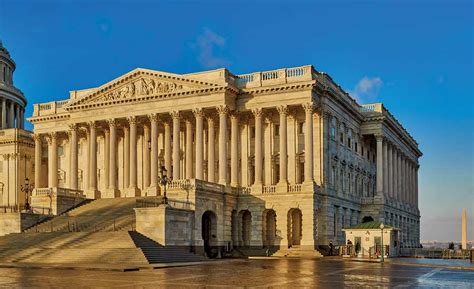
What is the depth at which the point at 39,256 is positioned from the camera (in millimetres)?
50562

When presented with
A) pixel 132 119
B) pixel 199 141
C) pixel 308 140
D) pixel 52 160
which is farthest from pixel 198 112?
pixel 52 160

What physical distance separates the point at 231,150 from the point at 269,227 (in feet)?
30.3

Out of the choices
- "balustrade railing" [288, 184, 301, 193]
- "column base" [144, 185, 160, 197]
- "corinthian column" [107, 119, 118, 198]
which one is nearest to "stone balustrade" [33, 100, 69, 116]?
"corinthian column" [107, 119, 118, 198]

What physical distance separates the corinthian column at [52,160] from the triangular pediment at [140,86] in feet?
26.9

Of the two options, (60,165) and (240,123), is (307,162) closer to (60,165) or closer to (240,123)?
(240,123)

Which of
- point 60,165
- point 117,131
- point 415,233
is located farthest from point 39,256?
point 415,233

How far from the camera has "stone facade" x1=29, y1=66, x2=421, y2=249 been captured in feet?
223

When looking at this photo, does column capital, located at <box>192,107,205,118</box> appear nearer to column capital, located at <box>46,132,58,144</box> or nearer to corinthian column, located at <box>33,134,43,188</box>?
column capital, located at <box>46,132,58,144</box>

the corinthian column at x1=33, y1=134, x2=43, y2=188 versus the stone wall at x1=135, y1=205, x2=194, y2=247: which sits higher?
the corinthian column at x1=33, y1=134, x2=43, y2=188

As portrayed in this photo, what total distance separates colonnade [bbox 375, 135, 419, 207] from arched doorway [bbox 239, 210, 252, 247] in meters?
21.2

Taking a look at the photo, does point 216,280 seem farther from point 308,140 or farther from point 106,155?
point 106,155

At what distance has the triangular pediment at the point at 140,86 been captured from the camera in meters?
71.8

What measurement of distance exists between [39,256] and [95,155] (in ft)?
94.8

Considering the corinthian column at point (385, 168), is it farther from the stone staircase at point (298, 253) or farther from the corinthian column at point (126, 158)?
the corinthian column at point (126, 158)
